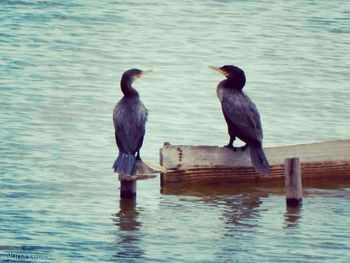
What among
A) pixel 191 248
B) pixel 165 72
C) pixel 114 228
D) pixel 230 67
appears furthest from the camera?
pixel 165 72

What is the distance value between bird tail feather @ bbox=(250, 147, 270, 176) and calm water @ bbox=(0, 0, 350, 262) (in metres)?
0.44

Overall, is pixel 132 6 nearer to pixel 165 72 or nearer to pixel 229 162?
pixel 165 72

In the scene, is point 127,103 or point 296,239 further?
point 127,103

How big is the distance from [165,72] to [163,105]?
123 inches

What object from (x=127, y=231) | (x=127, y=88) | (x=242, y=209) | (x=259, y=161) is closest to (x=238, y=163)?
(x=259, y=161)

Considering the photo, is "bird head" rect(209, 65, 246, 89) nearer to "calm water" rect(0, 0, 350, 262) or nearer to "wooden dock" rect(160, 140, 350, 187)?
"wooden dock" rect(160, 140, 350, 187)

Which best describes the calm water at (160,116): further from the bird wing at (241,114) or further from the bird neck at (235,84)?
the bird neck at (235,84)

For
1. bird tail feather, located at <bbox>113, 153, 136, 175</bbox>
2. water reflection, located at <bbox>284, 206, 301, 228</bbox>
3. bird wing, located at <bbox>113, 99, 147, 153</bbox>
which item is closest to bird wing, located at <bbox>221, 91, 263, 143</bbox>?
water reflection, located at <bbox>284, 206, 301, 228</bbox>

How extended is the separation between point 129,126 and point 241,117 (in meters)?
1.36

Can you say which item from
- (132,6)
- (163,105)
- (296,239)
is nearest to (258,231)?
(296,239)

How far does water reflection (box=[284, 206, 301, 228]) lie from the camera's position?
49.6ft

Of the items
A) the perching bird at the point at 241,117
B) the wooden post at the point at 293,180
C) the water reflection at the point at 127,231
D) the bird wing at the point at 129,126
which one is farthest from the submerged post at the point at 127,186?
the wooden post at the point at 293,180

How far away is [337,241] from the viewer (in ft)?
47.3

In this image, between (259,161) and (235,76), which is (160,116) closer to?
(235,76)
